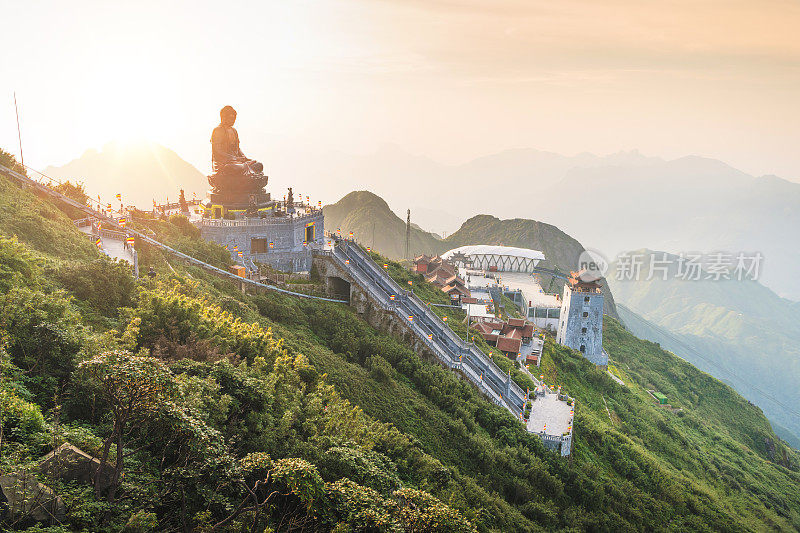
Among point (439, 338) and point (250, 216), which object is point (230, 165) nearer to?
point (250, 216)

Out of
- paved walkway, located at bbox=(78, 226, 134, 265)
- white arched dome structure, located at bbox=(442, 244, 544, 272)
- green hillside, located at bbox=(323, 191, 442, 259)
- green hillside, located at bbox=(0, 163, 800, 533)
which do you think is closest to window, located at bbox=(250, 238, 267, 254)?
green hillside, located at bbox=(0, 163, 800, 533)

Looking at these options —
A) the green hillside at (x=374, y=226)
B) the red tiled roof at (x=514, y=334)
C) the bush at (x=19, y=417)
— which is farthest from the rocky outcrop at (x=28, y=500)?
the green hillside at (x=374, y=226)

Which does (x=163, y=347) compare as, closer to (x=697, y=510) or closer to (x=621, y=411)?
(x=697, y=510)

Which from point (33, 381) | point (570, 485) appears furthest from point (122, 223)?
point (570, 485)

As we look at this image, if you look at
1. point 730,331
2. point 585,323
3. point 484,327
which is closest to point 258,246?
point 484,327

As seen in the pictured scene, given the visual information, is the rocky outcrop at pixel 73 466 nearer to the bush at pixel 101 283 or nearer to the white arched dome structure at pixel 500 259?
the bush at pixel 101 283

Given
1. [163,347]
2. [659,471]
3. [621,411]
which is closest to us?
[163,347]
